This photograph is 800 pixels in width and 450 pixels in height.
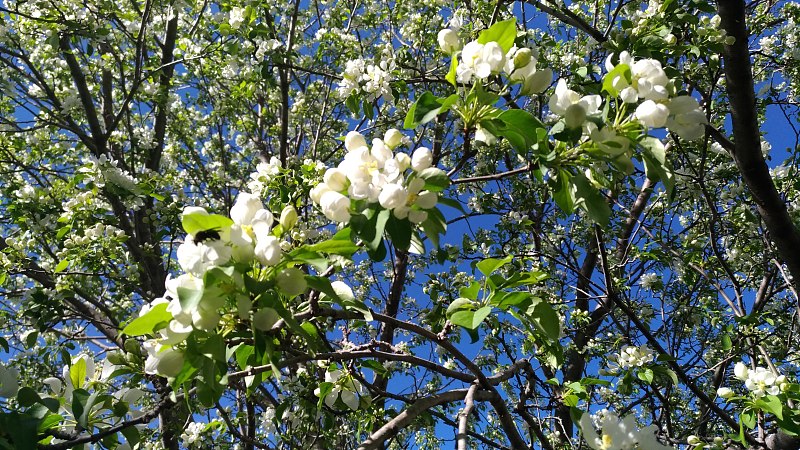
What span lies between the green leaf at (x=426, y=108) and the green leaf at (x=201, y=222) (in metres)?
0.40

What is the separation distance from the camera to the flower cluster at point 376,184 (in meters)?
0.98

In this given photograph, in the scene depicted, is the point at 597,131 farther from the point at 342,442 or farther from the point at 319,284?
the point at 342,442

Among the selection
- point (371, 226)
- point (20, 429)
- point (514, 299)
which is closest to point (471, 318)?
point (514, 299)

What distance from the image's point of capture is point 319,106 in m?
5.69

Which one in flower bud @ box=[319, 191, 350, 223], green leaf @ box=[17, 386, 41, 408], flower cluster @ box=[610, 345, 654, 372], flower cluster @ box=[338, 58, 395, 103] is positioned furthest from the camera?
flower cluster @ box=[610, 345, 654, 372]

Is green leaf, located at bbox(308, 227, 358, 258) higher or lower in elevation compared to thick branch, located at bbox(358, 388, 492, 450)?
higher

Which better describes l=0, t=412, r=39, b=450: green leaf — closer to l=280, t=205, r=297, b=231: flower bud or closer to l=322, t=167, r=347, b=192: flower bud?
l=280, t=205, r=297, b=231: flower bud

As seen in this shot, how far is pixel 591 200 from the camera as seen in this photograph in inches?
41.6

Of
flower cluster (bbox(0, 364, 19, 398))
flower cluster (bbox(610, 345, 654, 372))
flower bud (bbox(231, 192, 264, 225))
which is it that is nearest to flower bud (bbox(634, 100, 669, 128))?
flower bud (bbox(231, 192, 264, 225))

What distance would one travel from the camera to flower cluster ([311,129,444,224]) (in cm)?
98

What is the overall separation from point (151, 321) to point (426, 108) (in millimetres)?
616

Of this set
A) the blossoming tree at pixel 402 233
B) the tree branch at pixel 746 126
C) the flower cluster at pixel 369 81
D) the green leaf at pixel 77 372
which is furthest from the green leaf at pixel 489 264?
the tree branch at pixel 746 126

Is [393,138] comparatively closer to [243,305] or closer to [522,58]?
[522,58]

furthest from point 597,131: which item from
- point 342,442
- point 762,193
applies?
point 342,442
